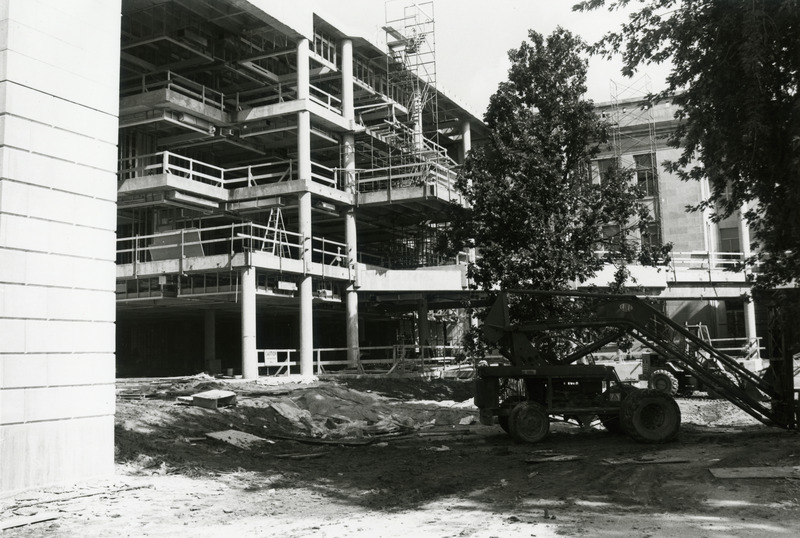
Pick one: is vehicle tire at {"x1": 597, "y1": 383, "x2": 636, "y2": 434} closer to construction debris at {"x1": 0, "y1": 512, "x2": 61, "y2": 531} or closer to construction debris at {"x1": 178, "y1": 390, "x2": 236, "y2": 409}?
construction debris at {"x1": 178, "y1": 390, "x2": 236, "y2": 409}

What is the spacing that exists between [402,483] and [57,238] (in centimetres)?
628

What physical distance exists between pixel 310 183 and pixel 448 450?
716 inches

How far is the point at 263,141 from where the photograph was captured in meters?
34.8

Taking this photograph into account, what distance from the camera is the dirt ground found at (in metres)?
8.70

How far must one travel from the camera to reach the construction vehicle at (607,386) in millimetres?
15016

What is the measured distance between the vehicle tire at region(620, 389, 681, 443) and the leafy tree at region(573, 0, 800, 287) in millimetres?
2998

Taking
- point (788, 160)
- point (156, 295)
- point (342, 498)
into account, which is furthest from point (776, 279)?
point (156, 295)

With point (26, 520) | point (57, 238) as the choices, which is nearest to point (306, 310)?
point (57, 238)

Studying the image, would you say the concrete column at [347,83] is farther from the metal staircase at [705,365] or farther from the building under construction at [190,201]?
the metal staircase at [705,365]

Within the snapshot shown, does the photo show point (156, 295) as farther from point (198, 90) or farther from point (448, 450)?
point (448, 450)

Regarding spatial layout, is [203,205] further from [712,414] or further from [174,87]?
[712,414]

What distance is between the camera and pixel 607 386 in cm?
1578

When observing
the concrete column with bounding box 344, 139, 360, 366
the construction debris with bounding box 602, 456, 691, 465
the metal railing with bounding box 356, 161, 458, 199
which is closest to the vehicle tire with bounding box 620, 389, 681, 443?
the construction debris with bounding box 602, 456, 691, 465

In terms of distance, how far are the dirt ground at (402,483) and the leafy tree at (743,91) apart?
13.7ft
